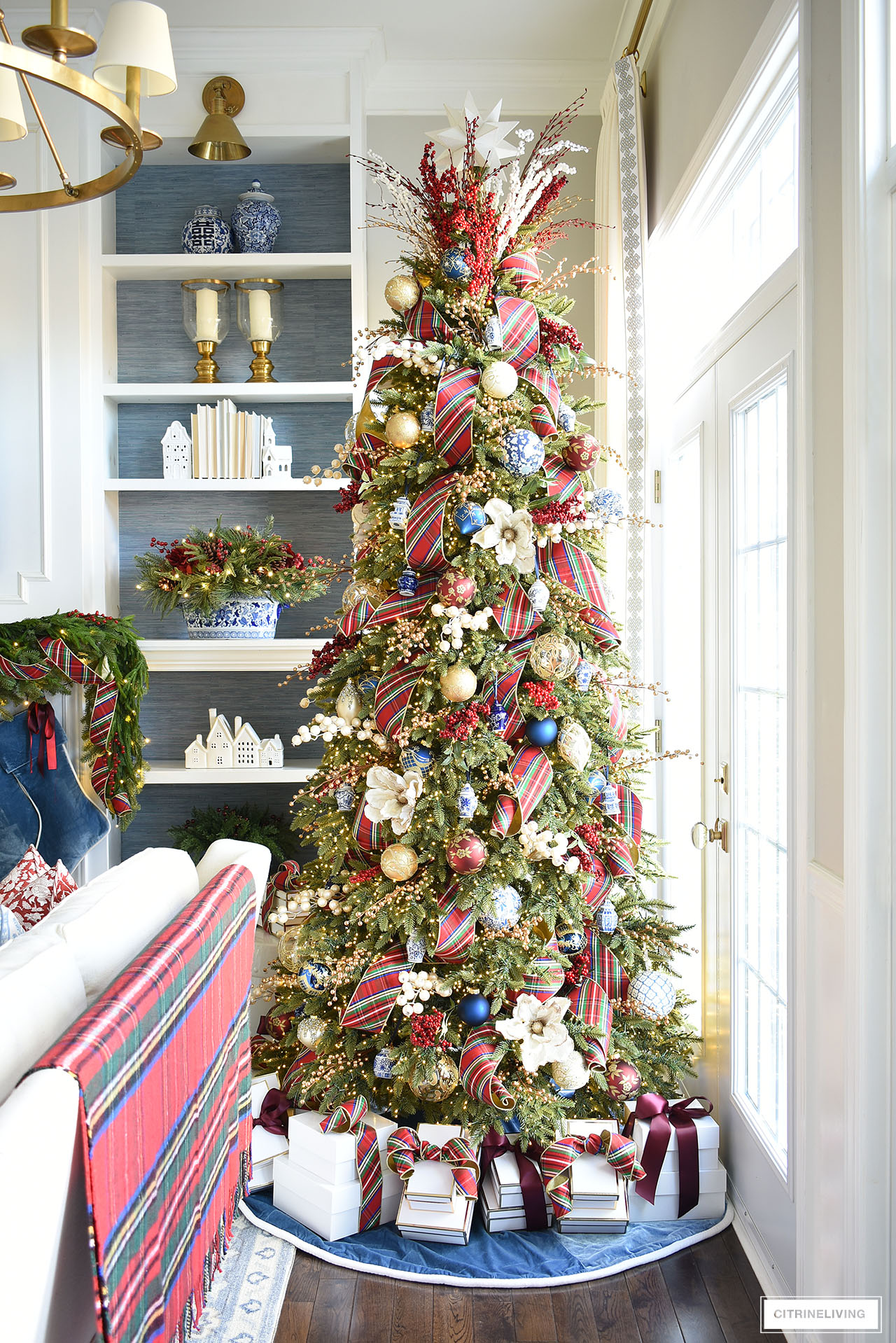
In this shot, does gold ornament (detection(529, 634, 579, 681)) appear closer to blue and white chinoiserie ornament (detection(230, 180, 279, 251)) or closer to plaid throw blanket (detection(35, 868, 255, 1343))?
plaid throw blanket (detection(35, 868, 255, 1343))

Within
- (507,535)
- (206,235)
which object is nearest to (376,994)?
(507,535)

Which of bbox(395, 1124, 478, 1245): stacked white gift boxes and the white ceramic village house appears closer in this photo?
bbox(395, 1124, 478, 1245): stacked white gift boxes

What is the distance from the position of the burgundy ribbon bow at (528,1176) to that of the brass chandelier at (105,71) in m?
2.20

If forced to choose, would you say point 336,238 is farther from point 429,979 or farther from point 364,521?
point 429,979

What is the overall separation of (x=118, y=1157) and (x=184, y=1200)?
42 centimetres

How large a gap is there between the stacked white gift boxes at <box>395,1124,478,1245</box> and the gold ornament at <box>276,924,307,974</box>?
53 cm

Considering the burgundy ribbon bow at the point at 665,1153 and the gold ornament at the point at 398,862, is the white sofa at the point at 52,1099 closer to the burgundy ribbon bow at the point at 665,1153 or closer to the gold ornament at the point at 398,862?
the gold ornament at the point at 398,862

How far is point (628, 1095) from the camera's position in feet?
7.52

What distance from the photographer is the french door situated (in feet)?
6.42

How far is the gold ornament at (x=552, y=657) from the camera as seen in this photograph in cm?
210

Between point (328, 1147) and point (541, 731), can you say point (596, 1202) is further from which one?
point (541, 731)

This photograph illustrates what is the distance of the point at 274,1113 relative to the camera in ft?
7.64

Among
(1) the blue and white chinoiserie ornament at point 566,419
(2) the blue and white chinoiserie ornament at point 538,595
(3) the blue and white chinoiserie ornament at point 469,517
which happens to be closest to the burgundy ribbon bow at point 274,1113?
(2) the blue and white chinoiserie ornament at point 538,595

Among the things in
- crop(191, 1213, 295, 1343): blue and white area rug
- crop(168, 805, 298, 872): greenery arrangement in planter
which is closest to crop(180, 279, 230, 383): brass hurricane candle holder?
crop(168, 805, 298, 872): greenery arrangement in planter
